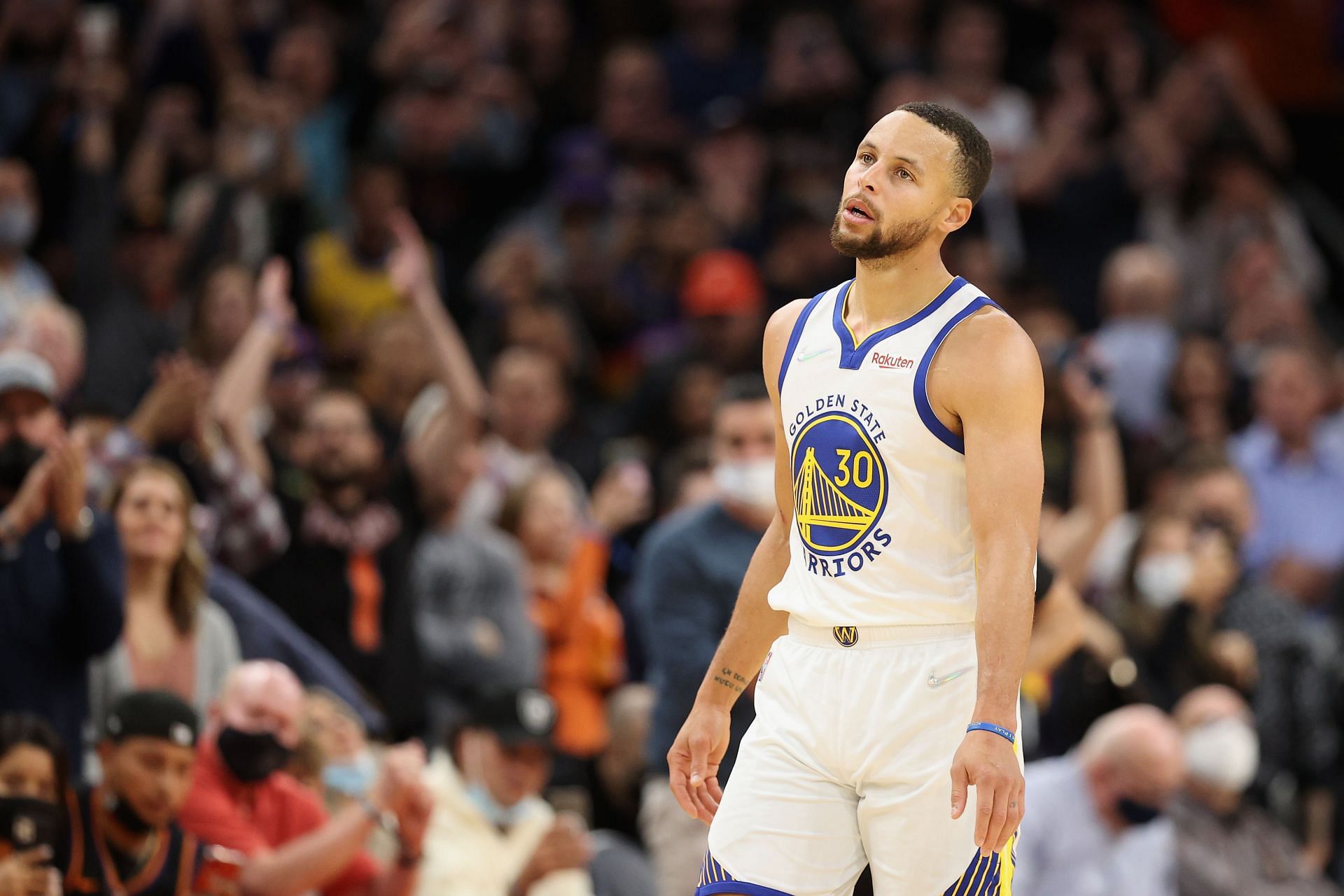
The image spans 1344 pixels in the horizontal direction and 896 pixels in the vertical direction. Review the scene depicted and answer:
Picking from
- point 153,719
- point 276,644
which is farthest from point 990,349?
point 276,644

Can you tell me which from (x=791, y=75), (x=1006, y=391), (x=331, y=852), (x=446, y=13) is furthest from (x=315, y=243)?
(x=1006, y=391)

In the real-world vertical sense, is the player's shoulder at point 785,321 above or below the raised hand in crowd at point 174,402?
above

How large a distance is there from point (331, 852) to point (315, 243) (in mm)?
5032

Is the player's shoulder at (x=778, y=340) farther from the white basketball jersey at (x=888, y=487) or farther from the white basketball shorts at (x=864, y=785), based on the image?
the white basketball shorts at (x=864, y=785)

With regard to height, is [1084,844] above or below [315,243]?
below

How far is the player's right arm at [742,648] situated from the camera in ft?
13.3

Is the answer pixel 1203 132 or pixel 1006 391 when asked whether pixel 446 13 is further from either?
pixel 1006 391

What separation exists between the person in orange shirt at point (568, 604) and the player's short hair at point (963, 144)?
4.57 metres

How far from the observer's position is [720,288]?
9.89 meters

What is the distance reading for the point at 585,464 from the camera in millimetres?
9852

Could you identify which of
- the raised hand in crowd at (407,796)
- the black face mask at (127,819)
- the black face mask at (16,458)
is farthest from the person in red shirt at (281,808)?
the black face mask at (16,458)

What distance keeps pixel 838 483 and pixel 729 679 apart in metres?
0.54

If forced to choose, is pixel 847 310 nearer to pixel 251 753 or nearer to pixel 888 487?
pixel 888 487

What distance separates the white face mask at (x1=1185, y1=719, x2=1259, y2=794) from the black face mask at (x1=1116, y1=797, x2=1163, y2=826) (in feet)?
1.58
